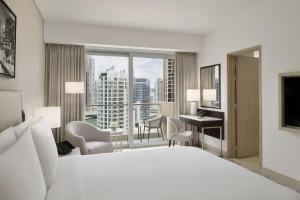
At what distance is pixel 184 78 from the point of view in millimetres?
5156

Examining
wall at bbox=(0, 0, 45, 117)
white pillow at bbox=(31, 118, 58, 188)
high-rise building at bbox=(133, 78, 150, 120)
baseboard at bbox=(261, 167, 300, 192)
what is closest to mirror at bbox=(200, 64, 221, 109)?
high-rise building at bbox=(133, 78, 150, 120)

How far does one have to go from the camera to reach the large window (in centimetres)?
479

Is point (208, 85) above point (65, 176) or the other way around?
above

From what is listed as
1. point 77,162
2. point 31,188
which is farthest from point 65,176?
point 31,188

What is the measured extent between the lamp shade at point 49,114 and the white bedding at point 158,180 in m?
1.18

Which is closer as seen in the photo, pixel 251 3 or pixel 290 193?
pixel 290 193

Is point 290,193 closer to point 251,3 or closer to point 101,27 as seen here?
point 251,3

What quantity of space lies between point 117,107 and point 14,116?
9.93 feet

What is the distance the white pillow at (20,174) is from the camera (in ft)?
3.02

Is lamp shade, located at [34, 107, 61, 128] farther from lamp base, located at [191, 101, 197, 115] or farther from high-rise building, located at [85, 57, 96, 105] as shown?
lamp base, located at [191, 101, 197, 115]

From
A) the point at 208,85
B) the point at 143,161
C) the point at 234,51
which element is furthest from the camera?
the point at 208,85

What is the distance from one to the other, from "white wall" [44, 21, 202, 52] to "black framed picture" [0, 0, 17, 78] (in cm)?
200

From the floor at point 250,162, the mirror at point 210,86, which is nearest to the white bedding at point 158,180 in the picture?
the floor at point 250,162

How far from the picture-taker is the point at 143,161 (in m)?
2.18
